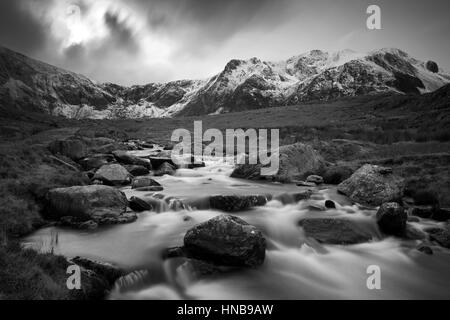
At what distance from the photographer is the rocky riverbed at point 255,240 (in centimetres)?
809

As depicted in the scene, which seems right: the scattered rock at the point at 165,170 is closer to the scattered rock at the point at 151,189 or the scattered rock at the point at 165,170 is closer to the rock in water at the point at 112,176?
the rock in water at the point at 112,176

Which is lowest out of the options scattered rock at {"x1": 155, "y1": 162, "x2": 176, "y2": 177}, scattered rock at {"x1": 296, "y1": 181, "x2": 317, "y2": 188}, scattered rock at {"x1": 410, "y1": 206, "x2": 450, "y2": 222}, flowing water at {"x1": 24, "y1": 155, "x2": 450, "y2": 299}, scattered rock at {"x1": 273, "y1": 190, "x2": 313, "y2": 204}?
flowing water at {"x1": 24, "y1": 155, "x2": 450, "y2": 299}

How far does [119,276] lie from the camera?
25.8ft

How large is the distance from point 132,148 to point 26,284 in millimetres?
33548

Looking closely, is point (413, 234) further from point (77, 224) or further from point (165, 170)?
point (165, 170)

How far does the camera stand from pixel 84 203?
1152cm

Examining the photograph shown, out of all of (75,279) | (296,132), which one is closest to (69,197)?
(75,279)

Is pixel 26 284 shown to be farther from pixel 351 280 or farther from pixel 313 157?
pixel 313 157

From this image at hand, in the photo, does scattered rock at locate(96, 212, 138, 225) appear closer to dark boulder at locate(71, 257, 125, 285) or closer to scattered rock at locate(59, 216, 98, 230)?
scattered rock at locate(59, 216, 98, 230)

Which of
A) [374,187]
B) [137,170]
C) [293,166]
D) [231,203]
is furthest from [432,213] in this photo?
[137,170]

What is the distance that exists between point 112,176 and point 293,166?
1058 cm

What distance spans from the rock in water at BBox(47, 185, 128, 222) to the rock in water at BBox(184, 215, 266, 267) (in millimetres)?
4140

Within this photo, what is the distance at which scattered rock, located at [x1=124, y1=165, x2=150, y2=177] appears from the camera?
2073 centimetres

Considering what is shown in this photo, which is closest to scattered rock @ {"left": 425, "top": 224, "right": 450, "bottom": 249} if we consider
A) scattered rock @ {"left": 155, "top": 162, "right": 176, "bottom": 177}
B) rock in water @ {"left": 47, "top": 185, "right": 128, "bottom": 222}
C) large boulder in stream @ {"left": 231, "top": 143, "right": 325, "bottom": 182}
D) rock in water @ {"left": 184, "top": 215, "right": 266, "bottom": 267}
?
rock in water @ {"left": 184, "top": 215, "right": 266, "bottom": 267}
